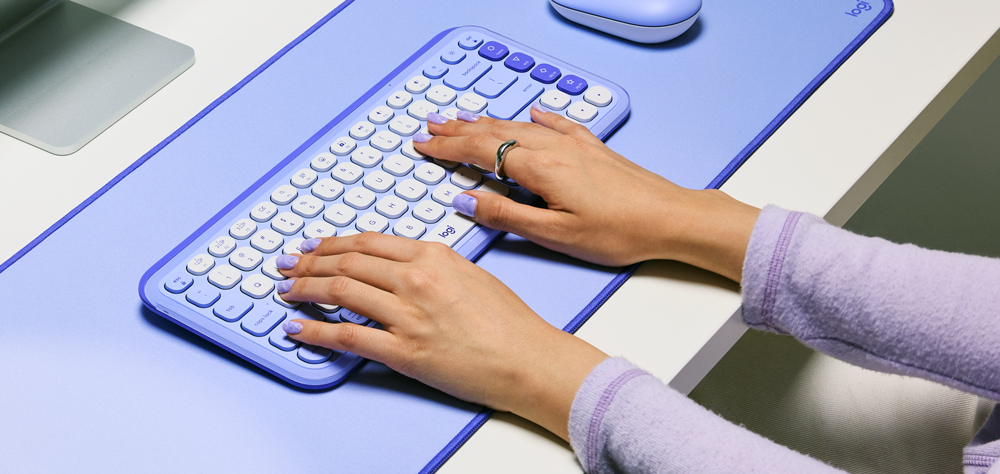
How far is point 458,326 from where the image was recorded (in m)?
0.52

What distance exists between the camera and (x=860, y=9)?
0.75m

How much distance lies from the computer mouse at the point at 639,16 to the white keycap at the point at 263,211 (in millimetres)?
332

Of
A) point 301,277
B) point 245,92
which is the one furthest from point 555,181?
point 245,92

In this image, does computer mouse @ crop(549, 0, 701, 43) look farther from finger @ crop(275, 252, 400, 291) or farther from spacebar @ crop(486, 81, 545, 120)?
finger @ crop(275, 252, 400, 291)

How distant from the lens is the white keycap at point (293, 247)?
57cm

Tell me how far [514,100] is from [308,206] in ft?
0.62

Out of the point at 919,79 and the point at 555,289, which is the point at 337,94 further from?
the point at 919,79

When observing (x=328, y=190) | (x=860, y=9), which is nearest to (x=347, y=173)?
(x=328, y=190)

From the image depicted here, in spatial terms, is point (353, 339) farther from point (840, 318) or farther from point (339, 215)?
point (840, 318)

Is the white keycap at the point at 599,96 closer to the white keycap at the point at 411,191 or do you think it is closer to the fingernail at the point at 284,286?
the white keycap at the point at 411,191

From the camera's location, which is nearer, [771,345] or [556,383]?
[556,383]

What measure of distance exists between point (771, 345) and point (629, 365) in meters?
0.36

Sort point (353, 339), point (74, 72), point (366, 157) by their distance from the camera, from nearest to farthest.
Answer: point (353, 339) → point (366, 157) → point (74, 72)

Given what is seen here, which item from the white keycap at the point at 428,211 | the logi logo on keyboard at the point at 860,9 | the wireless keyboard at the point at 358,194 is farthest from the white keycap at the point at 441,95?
the logi logo on keyboard at the point at 860,9
